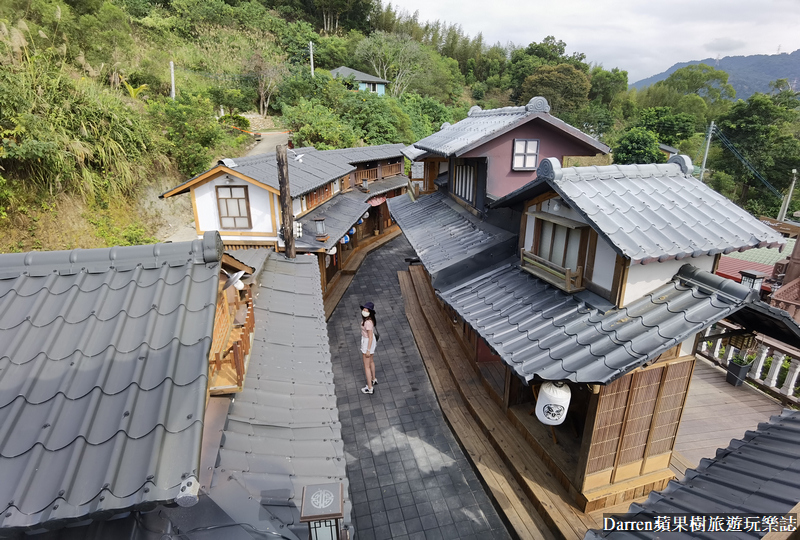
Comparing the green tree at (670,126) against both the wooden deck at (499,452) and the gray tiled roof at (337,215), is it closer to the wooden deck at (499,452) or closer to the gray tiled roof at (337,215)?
the gray tiled roof at (337,215)

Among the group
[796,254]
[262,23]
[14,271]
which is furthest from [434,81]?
[14,271]

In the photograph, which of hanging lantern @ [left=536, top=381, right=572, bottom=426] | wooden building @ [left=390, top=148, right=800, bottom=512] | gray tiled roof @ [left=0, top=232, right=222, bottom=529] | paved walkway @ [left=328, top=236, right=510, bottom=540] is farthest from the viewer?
paved walkway @ [left=328, top=236, right=510, bottom=540]

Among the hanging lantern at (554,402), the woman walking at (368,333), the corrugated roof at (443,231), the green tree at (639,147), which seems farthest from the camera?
the green tree at (639,147)

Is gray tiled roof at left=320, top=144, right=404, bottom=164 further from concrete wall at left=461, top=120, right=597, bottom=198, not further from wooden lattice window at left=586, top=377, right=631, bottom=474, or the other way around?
wooden lattice window at left=586, top=377, right=631, bottom=474

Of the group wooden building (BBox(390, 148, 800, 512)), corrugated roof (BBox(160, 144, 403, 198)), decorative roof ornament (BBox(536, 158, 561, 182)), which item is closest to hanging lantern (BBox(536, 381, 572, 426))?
wooden building (BBox(390, 148, 800, 512))

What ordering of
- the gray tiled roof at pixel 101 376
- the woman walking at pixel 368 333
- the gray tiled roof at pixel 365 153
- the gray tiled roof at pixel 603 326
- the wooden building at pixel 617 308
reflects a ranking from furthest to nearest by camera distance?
the gray tiled roof at pixel 365 153 → the woman walking at pixel 368 333 → the wooden building at pixel 617 308 → the gray tiled roof at pixel 603 326 → the gray tiled roof at pixel 101 376

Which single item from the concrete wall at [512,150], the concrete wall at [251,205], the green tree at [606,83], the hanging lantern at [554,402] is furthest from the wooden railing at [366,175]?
the green tree at [606,83]

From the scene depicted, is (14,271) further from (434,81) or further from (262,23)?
(434,81)
